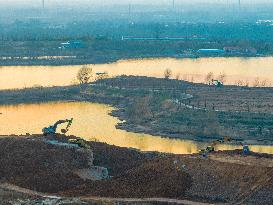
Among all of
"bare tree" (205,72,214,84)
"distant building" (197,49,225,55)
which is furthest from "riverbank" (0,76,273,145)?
"distant building" (197,49,225,55)

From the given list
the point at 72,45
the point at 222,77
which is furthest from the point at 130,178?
the point at 72,45

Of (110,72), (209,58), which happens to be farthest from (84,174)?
(209,58)

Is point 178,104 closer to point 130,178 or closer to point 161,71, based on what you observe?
point 161,71

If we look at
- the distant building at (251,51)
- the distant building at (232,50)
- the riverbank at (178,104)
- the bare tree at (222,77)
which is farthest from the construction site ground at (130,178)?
the distant building at (251,51)

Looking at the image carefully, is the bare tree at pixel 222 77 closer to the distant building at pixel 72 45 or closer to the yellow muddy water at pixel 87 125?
the yellow muddy water at pixel 87 125

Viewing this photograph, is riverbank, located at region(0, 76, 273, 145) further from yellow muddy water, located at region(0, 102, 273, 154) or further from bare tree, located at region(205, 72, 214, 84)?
bare tree, located at region(205, 72, 214, 84)

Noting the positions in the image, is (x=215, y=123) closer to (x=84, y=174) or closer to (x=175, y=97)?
(x=175, y=97)
